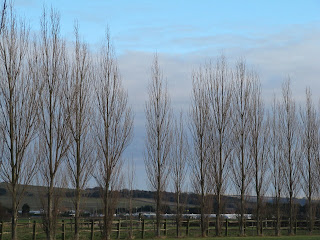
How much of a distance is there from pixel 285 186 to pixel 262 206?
257 centimetres

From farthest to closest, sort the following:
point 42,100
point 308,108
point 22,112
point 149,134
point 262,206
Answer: point 308,108
point 262,206
point 149,134
point 42,100
point 22,112

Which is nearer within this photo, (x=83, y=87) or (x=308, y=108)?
(x=83, y=87)

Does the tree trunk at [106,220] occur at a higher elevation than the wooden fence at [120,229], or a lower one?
higher

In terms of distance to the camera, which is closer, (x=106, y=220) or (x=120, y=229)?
(x=106, y=220)

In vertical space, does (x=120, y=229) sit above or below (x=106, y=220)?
below

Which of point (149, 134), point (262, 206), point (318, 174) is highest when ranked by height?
point (149, 134)

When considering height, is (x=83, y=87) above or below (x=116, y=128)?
above

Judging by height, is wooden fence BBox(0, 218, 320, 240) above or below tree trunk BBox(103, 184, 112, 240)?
below

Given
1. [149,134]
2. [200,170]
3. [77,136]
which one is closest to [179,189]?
[200,170]

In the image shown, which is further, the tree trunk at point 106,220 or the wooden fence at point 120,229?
the wooden fence at point 120,229

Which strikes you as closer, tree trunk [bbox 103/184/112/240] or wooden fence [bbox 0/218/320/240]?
tree trunk [bbox 103/184/112/240]

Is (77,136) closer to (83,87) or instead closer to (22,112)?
(83,87)

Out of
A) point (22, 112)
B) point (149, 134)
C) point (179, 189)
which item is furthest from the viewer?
point (179, 189)

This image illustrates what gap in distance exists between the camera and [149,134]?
27.5 meters
